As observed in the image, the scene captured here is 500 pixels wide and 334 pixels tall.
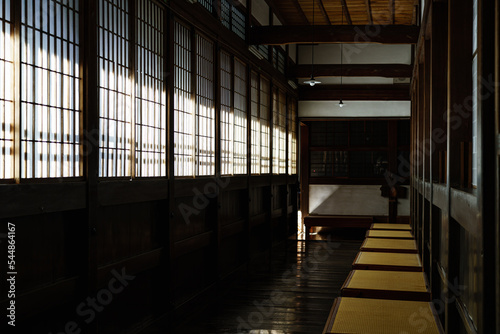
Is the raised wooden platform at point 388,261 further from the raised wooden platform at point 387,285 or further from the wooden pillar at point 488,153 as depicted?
the wooden pillar at point 488,153

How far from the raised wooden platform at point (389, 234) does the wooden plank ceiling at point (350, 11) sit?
4.22 m

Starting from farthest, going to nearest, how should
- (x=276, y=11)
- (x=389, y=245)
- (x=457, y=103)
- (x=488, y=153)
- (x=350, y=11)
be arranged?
1. (x=276, y=11)
2. (x=350, y=11)
3. (x=389, y=245)
4. (x=457, y=103)
5. (x=488, y=153)

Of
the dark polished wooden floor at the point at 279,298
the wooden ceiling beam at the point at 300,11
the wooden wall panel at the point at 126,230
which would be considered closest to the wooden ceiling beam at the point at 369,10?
the wooden ceiling beam at the point at 300,11

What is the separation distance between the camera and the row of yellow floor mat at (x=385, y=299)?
152 inches

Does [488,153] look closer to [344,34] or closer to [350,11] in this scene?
[344,34]

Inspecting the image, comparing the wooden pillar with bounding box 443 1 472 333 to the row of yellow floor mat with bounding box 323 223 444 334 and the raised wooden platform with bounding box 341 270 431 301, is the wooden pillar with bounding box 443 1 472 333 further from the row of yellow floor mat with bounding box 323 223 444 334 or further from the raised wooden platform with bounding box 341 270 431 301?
the raised wooden platform with bounding box 341 270 431 301

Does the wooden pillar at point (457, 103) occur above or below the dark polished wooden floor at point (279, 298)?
above

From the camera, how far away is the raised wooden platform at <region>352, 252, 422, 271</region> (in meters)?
6.26

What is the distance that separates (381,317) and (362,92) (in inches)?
424

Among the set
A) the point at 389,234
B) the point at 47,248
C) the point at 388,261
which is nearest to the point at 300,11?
the point at 389,234

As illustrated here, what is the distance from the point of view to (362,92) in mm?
14250

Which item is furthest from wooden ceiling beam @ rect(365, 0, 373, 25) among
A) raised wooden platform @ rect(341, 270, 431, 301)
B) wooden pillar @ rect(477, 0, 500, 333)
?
wooden pillar @ rect(477, 0, 500, 333)

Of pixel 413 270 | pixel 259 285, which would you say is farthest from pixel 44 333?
pixel 259 285

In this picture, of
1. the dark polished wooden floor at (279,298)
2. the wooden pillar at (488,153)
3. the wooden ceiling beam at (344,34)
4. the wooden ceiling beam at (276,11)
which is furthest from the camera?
the wooden ceiling beam at (276,11)
